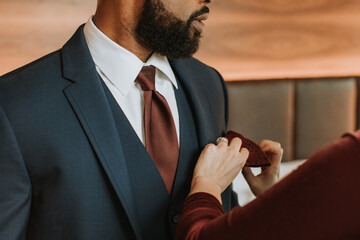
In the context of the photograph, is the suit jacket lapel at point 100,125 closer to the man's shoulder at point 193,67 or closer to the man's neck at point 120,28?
the man's neck at point 120,28

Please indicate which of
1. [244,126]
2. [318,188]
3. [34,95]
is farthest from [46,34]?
[318,188]

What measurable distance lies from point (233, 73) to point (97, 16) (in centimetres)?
95

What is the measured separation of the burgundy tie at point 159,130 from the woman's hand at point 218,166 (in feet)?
0.22

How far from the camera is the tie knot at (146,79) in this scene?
2.56 ft

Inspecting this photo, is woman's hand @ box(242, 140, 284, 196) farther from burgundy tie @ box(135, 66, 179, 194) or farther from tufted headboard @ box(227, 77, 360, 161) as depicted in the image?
tufted headboard @ box(227, 77, 360, 161)

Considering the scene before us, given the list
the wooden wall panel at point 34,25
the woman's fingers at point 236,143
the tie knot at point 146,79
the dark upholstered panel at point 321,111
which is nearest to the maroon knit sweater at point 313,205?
the woman's fingers at point 236,143

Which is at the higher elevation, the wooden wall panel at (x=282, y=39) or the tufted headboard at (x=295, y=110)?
the wooden wall panel at (x=282, y=39)

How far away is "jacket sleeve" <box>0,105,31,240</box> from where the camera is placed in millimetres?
620

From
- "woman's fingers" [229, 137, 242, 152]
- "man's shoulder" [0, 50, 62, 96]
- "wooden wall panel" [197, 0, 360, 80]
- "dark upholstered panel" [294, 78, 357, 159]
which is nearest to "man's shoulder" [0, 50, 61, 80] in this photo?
"man's shoulder" [0, 50, 62, 96]

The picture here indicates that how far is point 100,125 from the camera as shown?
672 millimetres

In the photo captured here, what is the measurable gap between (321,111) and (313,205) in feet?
4.47

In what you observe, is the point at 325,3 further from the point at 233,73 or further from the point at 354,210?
the point at 354,210

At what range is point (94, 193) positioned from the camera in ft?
2.19

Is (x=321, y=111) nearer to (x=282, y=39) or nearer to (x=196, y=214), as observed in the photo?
(x=282, y=39)
